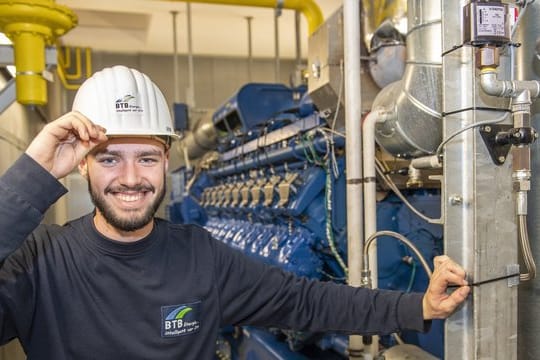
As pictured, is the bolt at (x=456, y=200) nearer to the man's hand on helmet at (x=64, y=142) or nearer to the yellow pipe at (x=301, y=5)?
the man's hand on helmet at (x=64, y=142)

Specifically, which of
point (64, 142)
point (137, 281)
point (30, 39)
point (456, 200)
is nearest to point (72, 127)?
point (64, 142)

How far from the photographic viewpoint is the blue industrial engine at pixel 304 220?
2525 millimetres

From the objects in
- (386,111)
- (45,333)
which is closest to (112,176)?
(45,333)

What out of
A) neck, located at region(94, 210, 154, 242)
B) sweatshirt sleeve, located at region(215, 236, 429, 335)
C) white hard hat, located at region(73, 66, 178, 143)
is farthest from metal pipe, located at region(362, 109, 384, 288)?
neck, located at region(94, 210, 154, 242)

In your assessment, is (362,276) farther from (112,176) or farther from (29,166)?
(29,166)

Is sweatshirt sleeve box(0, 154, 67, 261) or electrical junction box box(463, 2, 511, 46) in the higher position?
electrical junction box box(463, 2, 511, 46)

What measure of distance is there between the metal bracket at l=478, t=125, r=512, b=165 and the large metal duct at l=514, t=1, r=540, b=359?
0.64ft

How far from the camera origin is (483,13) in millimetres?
1210

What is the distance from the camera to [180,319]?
4.65 ft

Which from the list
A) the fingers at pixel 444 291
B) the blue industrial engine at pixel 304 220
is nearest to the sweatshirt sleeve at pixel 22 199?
the fingers at pixel 444 291

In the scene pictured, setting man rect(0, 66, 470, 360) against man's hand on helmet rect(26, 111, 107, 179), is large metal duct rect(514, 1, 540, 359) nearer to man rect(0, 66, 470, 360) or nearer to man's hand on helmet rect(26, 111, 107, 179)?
man rect(0, 66, 470, 360)

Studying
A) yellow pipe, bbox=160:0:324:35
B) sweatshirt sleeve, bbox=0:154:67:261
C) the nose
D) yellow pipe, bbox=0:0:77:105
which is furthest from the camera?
yellow pipe, bbox=160:0:324:35

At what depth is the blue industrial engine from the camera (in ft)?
8.29

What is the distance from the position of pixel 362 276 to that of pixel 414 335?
0.92 meters
